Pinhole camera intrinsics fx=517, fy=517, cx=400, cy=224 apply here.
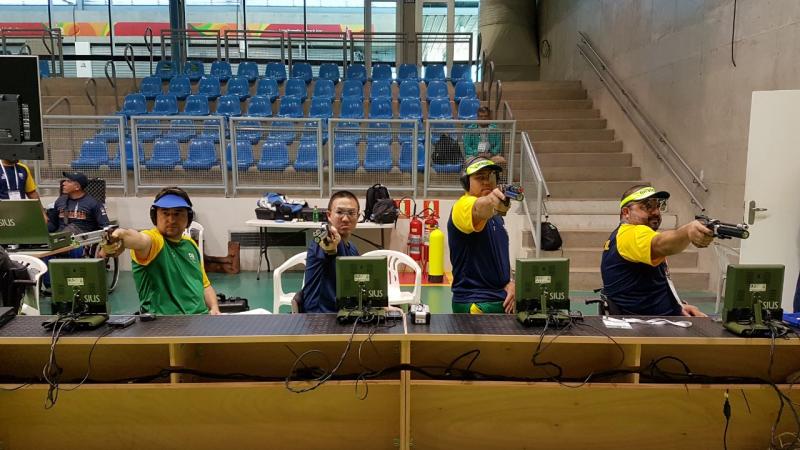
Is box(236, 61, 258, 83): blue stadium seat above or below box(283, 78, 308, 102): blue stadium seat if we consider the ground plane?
above

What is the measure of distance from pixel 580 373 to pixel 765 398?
31.9 inches

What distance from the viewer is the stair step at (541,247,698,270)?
6305mm

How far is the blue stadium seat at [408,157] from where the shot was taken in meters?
7.41

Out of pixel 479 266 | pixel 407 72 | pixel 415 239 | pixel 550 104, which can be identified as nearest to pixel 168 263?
pixel 479 266

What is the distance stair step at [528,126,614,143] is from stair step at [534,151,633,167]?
66cm

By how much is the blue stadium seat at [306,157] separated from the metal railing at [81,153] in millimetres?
2413

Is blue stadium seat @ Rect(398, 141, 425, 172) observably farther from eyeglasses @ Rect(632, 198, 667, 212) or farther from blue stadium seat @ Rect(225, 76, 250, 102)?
eyeglasses @ Rect(632, 198, 667, 212)

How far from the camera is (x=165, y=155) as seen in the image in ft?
23.8

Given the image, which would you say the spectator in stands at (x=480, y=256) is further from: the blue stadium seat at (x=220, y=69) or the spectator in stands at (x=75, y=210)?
the blue stadium seat at (x=220, y=69)

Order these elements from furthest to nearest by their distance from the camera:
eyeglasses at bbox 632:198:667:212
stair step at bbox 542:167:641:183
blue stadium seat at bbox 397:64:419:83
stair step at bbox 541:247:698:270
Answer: blue stadium seat at bbox 397:64:419:83
stair step at bbox 542:167:641:183
stair step at bbox 541:247:698:270
eyeglasses at bbox 632:198:667:212

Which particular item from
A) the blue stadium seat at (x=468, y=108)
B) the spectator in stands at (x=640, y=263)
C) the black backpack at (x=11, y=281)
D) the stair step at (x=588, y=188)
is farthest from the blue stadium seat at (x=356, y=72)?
the spectator in stands at (x=640, y=263)

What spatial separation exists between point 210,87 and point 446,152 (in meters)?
5.36

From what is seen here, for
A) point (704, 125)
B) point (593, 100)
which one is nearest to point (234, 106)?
point (593, 100)

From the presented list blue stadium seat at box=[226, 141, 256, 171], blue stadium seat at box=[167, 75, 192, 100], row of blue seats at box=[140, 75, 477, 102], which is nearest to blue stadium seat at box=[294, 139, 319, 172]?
blue stadium seat at box=[226, 141, 256, 171]
